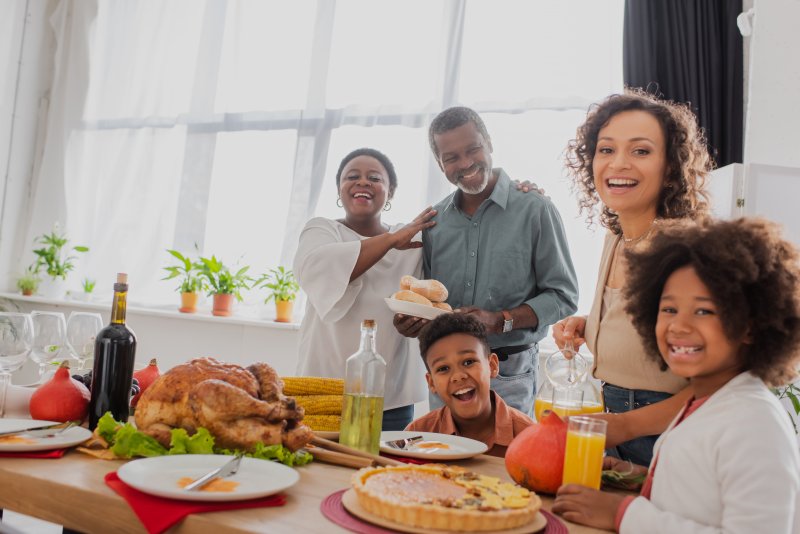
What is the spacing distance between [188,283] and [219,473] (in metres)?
4.00

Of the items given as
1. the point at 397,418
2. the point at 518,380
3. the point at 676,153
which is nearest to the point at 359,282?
the point at 397,418

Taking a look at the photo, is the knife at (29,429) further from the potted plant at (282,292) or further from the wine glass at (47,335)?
the potted plant at (282,292)

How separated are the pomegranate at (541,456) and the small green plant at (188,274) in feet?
12.9

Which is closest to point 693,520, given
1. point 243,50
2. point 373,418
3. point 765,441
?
point 765,441

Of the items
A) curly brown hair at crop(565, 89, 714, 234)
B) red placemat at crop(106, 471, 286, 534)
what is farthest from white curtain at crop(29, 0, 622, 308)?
red placemat at crop(106, 471, 286, 534)

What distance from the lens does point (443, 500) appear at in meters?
1.00

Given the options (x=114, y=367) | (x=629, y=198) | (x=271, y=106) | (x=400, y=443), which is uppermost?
(x=271, y=106)

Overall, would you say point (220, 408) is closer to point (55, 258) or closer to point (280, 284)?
point (280, 284)

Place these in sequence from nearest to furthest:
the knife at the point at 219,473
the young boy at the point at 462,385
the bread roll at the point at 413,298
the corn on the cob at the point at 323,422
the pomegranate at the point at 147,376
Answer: the knife at the point at 219,473 → the corn on the cob at the point at 323,422 → the pomegranate at the point at 147,376 → the young boy at the point at 462,385 → the bread roll at the point at 413,298

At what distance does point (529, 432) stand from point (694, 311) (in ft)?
1.14

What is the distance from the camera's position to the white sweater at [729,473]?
36.3 inches

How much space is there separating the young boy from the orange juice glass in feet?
2.49

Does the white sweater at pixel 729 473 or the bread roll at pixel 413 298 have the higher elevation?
the bread roll at pixel 413 298

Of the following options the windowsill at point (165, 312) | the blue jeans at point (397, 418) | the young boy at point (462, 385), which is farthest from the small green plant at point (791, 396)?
the windowsill at point (165, 312)
